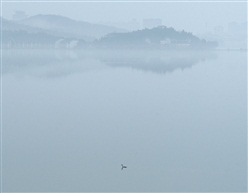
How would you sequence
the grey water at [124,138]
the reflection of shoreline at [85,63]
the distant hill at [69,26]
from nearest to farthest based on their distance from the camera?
the grey water at [124,138]
the reflection of shoreline at [85,63]
the distant hill at [69,26]

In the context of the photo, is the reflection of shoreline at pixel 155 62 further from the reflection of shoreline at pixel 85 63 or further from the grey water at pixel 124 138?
the grey water at pixel 124 138

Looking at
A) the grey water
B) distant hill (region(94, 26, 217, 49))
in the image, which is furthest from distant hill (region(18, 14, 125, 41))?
the grey water

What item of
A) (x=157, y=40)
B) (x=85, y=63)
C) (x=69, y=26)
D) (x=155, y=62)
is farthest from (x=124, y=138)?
(x=69, y=26)

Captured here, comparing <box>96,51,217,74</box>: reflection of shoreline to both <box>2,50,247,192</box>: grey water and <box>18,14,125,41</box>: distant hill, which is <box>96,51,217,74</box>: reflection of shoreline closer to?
<box>2,50,247,192</box>: grey water

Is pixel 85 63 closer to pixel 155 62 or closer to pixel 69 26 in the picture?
pixel 155 62

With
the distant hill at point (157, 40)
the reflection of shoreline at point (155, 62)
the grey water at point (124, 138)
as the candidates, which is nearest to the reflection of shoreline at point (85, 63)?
the reflection of shoreline at point (155, 62)

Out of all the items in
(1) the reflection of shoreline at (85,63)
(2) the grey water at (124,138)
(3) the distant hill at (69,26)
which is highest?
(3) the distant hill at (69,26)
